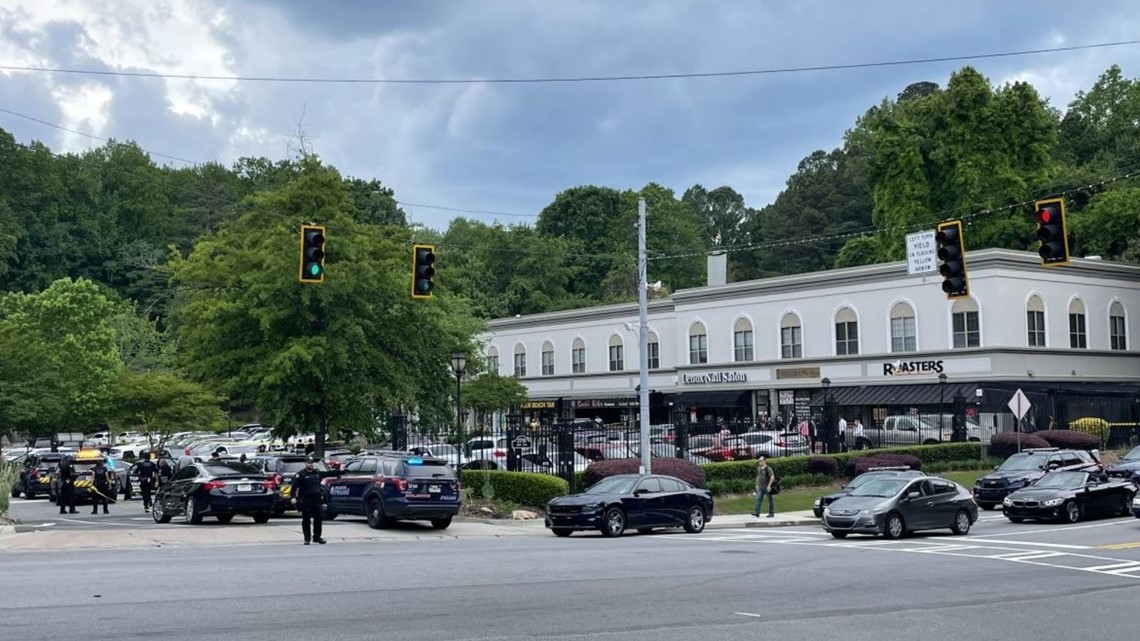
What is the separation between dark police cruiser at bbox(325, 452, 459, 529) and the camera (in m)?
27.9

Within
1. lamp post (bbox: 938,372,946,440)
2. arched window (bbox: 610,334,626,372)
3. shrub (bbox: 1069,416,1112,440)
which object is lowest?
shrub (bbox: 1069,416,1112,440)

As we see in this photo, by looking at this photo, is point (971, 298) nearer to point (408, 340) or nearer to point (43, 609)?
point (408, 340)

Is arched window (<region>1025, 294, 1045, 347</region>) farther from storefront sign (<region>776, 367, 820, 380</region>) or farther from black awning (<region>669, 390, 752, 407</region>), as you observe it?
black awning (<region>669, 390, 752, 407</region>)

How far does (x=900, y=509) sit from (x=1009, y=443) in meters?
22.1

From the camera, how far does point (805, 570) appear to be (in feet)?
63.1

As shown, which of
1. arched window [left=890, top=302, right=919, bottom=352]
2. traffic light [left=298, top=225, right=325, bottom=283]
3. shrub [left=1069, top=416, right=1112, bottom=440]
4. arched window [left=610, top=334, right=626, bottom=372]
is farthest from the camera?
arched window [left=610, top=334, right=626, bottom=372]

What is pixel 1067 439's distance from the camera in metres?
48.3

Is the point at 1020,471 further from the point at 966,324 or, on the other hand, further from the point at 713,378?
the point at 713,378

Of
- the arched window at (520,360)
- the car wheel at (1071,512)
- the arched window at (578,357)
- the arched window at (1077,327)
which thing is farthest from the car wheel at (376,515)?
the arched window at (520,360)

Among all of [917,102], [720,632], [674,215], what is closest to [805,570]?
[720,632]

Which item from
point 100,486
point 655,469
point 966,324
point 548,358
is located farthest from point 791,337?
point 100,486

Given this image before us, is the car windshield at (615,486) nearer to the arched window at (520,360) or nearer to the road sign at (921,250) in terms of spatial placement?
the road sign at (921,250)

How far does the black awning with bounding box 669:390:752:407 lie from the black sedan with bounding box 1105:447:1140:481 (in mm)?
33326

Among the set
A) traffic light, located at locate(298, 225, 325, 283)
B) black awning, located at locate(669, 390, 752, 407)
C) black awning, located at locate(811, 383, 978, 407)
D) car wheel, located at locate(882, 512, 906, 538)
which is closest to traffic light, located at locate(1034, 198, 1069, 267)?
car wheel, located at locate(882, 512, 906, 538)
